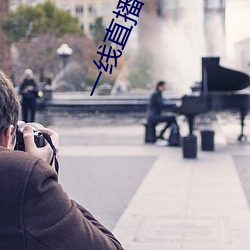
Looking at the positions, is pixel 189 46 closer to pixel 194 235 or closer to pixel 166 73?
pixel 166 73

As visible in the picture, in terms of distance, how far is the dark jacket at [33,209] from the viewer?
1.74m

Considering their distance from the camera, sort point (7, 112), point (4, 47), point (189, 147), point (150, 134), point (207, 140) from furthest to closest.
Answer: point (4, 47), point (150, 134), point (207, 140), point (189, 147), point (7, 112)

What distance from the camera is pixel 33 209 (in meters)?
1.74

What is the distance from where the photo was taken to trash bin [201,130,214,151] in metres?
13.6

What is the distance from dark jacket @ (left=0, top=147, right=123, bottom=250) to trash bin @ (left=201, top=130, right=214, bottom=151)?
11861mm

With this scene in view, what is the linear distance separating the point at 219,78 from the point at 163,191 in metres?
6.38

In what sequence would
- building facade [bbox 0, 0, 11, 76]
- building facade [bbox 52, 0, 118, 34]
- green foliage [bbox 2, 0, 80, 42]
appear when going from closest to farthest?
1. building facade [bbox 0, 0, 11, 76]
2. green foliage [bbox 2, 0, 80, 42]
3. building facade [bbox 52, 0, 118, 34]

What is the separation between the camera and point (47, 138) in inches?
80.0

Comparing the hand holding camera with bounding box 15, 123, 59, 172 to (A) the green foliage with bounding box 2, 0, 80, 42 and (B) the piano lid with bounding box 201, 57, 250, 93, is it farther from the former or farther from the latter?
(A) the green foliage with bounding box 2, 0, 80, 42

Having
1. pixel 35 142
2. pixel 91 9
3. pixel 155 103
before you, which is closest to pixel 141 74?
pixel 91 9

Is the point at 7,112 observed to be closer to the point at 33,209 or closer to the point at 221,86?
the point at 33,209

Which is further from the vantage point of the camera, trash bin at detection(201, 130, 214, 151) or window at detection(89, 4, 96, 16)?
window at detection(89, 4, 96, 16)

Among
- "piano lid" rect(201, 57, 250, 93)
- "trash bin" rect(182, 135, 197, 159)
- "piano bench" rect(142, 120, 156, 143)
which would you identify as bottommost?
"piano bench" rect(142, 120, 156, 143)

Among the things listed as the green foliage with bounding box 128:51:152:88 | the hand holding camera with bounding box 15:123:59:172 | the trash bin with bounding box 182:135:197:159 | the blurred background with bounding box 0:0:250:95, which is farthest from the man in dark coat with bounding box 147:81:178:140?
the green foliage with bounding box 128:51:152:88
